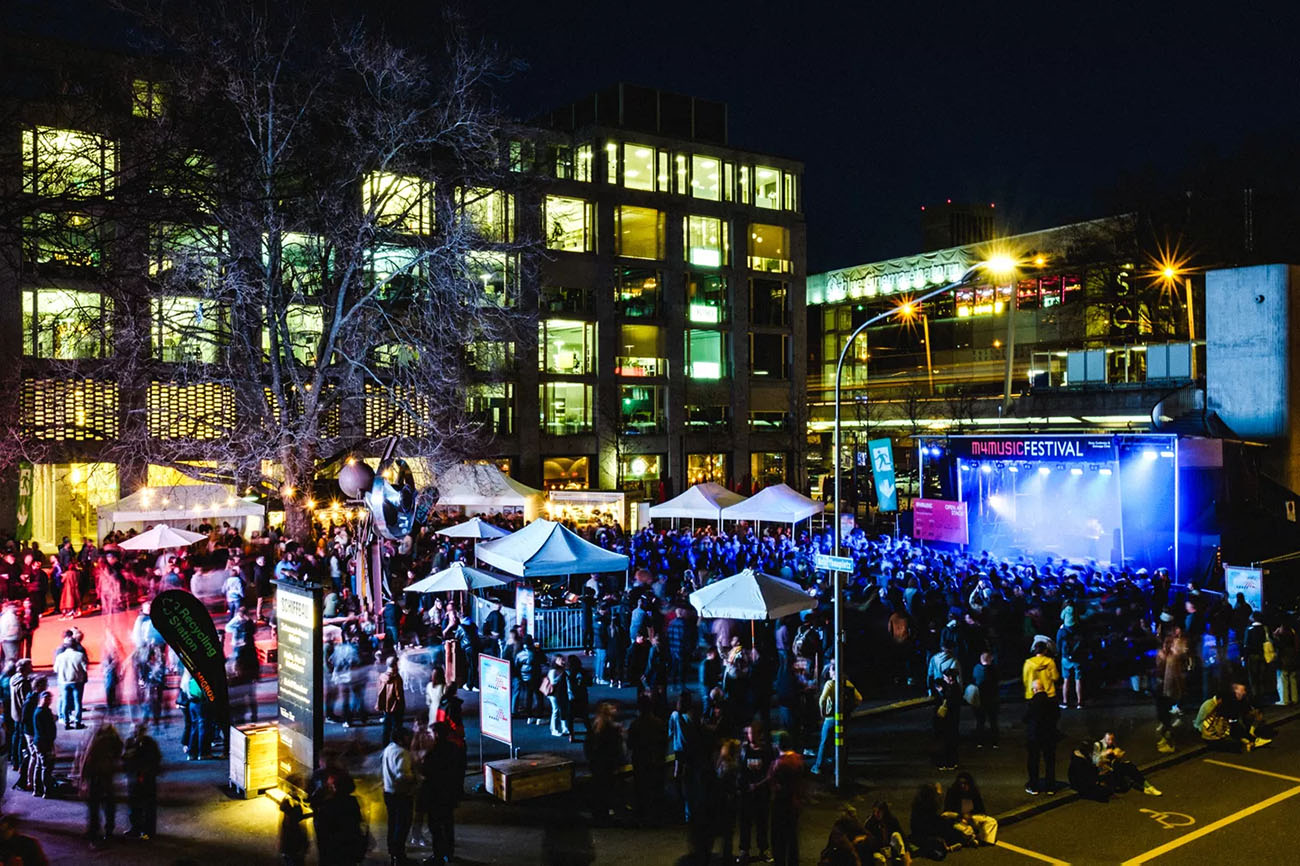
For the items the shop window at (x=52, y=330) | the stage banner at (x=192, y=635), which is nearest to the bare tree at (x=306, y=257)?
the shop window at (x=52, y=330)

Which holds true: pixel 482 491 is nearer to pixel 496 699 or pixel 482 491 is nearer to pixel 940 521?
pixel 940 521

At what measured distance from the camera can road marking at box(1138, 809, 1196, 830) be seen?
35.5ft

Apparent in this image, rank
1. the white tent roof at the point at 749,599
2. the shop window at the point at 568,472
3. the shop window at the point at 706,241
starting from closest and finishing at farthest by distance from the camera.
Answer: the white tent roof at the point at 749,599, the shop window at the point at 568,472, the shop window at the point at 706,241

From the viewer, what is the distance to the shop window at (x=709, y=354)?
52.7m

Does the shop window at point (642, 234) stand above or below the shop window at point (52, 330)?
above

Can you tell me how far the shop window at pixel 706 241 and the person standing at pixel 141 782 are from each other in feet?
144

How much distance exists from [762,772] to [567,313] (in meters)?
38.5

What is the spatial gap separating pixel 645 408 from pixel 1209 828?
4060cm

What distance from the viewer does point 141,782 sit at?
989 cm

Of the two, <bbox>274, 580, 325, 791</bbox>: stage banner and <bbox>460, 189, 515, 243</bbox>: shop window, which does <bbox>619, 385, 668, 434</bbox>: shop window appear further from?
<bbox>274, 580, 325, 791</bbox>: stage banner

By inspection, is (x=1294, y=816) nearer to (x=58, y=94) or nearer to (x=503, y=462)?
(x=58, y=94)

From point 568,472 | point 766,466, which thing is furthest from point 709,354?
point 568,472

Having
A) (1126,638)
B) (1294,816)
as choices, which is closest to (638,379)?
(1126,638)

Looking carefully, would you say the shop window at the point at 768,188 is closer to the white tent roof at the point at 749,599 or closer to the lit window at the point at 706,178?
the lit window at the point at 706,178
